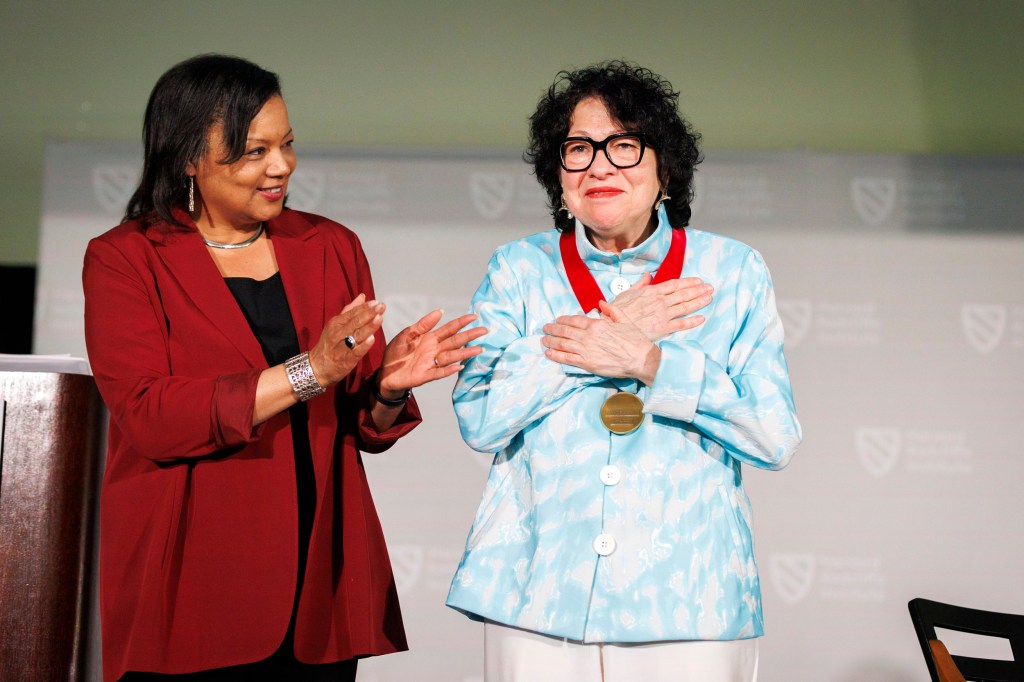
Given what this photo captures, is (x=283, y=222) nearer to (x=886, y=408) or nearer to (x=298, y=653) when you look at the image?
(x=298, y=653)

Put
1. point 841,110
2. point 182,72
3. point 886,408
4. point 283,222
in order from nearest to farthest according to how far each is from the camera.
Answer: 1. point 182,72
2. point 283,222
3. point 886,408
4. point 841,110

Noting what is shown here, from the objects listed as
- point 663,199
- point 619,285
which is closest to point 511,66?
point 663,199

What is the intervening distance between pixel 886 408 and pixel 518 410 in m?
2.95

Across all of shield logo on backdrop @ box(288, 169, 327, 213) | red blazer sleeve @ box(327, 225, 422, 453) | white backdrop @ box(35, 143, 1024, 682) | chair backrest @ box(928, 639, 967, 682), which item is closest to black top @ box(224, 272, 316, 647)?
red blazer sleeve @ box(327, 225, 422, 453)

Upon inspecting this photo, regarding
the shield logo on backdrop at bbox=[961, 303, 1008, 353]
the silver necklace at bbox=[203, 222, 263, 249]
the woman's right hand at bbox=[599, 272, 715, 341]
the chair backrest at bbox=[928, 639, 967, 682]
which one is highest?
the shield logo on backdrop at bbox=[961, 303, 1008, 353]

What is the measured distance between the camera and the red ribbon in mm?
1968

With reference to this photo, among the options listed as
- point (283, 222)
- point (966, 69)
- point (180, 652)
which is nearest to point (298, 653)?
point (180, 652)

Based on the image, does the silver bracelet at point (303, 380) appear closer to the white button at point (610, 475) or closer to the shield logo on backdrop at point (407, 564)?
the white button at point (610, 475)

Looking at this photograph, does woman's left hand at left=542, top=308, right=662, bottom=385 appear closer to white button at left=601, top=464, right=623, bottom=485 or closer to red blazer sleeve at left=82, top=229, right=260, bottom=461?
white button at left=601, top=464, right=623, bottom=485

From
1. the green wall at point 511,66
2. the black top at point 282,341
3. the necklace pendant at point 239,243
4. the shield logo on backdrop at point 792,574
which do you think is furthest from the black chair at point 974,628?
the green wall at point 511,66

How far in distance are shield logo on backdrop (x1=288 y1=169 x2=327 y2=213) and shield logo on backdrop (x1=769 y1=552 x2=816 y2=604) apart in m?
2.35

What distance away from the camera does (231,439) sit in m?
1.85

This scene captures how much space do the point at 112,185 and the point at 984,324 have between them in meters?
3.62

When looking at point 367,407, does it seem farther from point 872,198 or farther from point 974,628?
point 872,198
